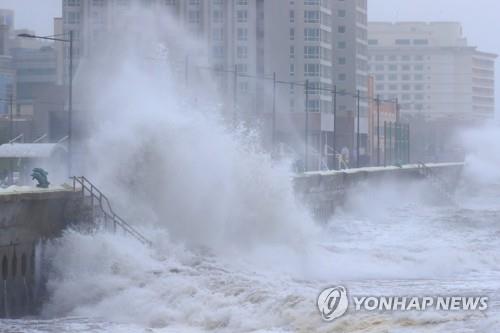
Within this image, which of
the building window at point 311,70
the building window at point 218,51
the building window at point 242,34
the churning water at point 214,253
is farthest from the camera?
the building window at point 311,70

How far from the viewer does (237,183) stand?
33438 mm

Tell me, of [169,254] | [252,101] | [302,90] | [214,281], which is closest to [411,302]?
[214,281]

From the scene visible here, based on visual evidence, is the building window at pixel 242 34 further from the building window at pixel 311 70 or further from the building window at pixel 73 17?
the building window at pixel 73 17

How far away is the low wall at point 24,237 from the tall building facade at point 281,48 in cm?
4691

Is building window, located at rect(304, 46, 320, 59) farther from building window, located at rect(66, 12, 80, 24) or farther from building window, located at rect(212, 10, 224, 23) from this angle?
building window, located at rect(66, 12, 80, 24)

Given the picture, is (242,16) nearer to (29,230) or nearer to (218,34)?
(218,34)

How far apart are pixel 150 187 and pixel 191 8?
185 feet

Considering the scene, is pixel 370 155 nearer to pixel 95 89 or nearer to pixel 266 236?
pixel 95 89

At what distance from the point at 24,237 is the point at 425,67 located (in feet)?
530

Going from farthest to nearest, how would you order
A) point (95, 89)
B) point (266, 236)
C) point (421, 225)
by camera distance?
point (95, 89) → point (421, 225) → point (266, 236)

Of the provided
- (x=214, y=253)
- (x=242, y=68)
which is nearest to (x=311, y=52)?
(x=242, y=68)

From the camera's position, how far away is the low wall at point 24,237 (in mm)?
24031

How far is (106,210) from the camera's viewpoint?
91.7 ft

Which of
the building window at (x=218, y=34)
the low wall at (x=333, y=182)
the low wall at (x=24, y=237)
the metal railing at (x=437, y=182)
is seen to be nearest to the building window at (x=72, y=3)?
the building window at (x=218, y=34)
